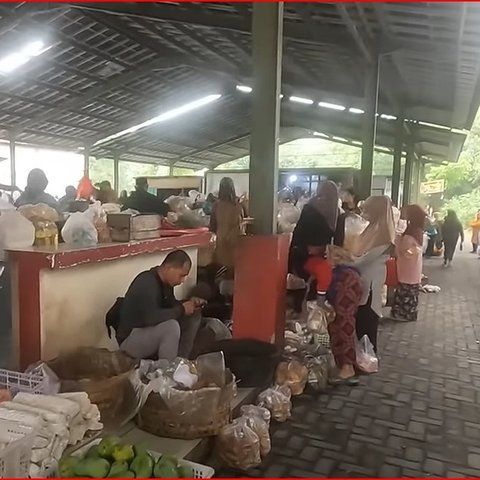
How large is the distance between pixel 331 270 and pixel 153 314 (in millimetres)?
1577

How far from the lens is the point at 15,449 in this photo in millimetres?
1706

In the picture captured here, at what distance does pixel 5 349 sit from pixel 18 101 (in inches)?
376

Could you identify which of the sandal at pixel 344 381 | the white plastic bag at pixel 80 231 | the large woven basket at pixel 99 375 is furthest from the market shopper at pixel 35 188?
the sandal at pixel 344 381

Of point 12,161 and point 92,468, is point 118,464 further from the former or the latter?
point 12,161

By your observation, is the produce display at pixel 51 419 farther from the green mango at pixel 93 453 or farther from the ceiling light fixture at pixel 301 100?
the ceiling light fixture at pixel 301 100

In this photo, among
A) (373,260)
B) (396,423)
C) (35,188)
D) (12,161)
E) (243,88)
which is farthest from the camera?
(243,88)

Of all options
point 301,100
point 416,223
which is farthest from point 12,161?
point 416,223

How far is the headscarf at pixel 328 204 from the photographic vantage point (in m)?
4.05

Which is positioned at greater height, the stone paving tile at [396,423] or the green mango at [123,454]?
the green mango at [123,454]

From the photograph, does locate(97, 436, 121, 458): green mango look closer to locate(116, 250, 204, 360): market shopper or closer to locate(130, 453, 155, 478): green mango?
locate(130, 453, 155, 478): green mango

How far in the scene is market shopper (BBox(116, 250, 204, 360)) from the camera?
277 centimetres

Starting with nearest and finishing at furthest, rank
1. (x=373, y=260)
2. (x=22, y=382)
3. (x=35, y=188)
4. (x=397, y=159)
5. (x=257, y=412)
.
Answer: (x=22, y=382) < (x=257, y=412) < (x=373, y=260) < (x=35, y=188) < (x=397, y=159)

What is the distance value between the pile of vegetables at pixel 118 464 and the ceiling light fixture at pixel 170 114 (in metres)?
13.0

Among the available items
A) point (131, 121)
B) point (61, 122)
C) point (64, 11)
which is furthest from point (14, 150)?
point (64, 11)
